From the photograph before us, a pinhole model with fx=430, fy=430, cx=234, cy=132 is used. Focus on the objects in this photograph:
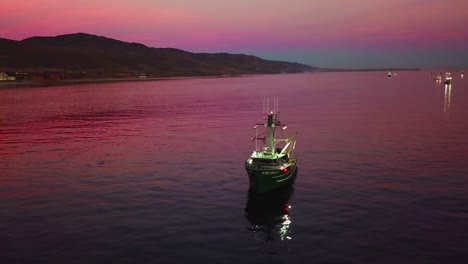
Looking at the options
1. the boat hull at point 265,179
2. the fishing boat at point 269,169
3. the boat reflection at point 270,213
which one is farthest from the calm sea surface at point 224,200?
the fishing boat at point 269,169

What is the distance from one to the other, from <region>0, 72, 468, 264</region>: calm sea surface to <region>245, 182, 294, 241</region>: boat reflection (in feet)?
0.68

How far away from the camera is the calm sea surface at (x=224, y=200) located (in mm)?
36750

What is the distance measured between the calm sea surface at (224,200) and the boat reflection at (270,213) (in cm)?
21

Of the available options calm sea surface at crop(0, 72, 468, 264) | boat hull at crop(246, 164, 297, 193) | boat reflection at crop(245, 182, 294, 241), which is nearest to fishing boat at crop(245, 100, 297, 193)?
boat hull at crop(246, 164, 297, 193)

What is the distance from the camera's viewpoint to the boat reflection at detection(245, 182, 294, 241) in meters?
41.1

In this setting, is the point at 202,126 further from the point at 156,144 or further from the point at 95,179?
the point at 95,179

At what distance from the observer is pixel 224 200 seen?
50312 millimetres

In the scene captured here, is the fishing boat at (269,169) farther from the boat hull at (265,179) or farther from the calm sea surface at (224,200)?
the calm sea surface at (224,200)

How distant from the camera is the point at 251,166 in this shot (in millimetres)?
52375

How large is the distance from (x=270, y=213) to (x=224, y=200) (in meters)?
6.41

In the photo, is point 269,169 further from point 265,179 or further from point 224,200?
point 224,200

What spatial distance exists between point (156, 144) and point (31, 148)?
23.8 m

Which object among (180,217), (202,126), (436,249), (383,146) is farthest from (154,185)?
(202,126)

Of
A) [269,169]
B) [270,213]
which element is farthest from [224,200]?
[269,169]
